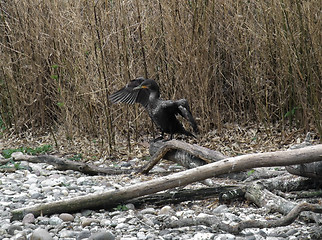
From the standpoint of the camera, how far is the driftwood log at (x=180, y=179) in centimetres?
311

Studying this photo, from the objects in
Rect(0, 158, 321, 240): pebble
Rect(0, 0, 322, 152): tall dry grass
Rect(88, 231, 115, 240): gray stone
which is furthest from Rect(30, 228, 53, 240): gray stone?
Rect(0, 0, 322, 152): tall dry grass

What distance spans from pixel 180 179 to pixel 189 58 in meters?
2.40

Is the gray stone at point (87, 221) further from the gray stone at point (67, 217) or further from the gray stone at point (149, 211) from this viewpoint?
the gray stone at point (149, 211)

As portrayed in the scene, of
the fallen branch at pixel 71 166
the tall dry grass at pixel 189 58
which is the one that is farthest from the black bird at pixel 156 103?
the fallen branch at pixel 71 166

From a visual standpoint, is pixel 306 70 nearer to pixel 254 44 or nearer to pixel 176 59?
pixel 254 44

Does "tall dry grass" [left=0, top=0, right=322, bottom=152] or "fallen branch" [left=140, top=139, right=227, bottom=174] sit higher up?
"tall dry grass" [left=0, top=0, right=322, bottom=152]

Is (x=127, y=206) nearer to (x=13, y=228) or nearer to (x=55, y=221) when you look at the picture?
(x=55, y=221)

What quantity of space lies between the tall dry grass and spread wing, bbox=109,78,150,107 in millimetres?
284

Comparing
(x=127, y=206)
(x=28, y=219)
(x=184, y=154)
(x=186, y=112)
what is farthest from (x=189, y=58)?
(x=28, y=219)

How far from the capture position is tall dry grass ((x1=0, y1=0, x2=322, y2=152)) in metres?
5.19

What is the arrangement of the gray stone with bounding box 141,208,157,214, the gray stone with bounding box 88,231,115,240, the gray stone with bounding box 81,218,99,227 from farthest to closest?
the gray stone with bounding box 141,208,157,214, the gray stone with bounding box 81,218,99,227, the gray stone with bounding box 88,231,115,240

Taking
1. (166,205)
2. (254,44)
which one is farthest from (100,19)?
(166,205)

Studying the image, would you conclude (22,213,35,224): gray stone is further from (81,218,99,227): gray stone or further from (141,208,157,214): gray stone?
(141,208,157,214): gray stone

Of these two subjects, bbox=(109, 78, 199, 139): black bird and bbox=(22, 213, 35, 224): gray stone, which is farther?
bbox=(109, 78, 199, 139): black bird
